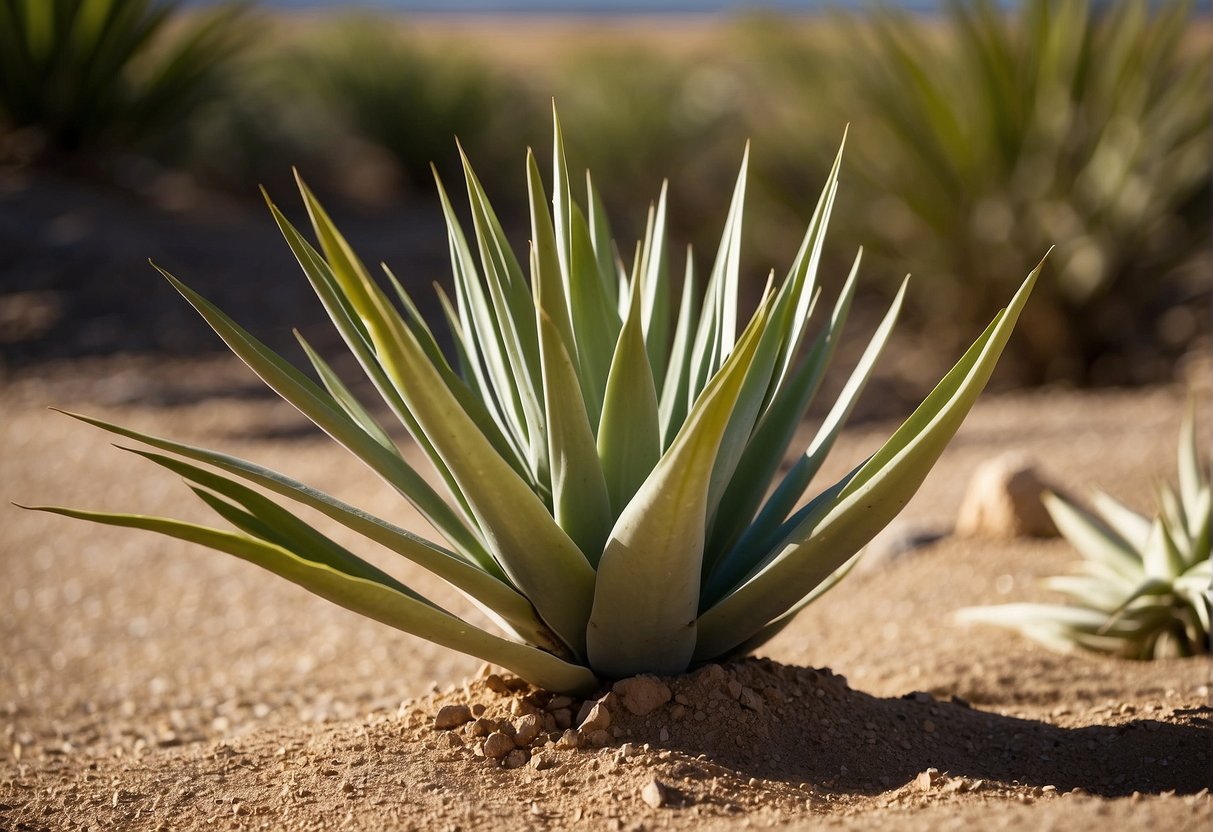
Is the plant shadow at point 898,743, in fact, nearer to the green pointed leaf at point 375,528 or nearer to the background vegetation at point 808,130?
the green pointed leaf at point 375,528

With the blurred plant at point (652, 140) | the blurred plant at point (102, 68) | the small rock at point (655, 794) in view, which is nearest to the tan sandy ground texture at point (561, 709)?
the small rock at point (655, 794)

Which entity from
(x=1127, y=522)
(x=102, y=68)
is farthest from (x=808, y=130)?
(x=1127, y=522)

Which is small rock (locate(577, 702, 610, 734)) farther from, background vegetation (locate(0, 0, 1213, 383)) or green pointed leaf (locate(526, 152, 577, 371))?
background vegetation (locate(0, 0, 1213, 383))

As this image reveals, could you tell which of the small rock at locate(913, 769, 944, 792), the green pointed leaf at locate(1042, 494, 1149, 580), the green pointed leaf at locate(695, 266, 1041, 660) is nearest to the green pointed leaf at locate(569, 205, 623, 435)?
the green pointed leaf at locate(695, 266, 1041, 660)

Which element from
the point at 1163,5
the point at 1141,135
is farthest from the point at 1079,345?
the point at 1163,5

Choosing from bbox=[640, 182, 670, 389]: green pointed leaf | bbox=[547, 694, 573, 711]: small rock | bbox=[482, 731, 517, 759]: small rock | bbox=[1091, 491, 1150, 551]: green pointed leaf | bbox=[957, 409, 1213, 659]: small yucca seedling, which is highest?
bbox=[640, 182, 670, 389]: green pointed leaf

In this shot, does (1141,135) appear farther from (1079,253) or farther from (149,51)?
(149,51)
